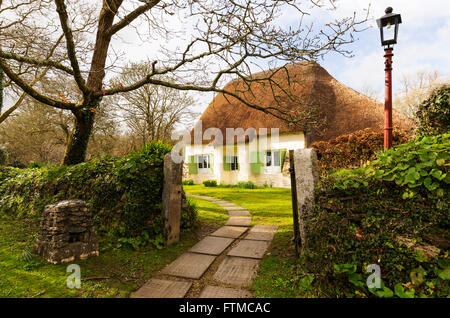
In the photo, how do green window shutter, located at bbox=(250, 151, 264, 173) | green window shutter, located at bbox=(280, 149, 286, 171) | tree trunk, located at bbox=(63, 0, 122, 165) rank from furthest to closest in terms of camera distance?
green window shutter, located at bbox=(250, 151, 264, 173), green window shutter, located at bbox=(280, 149, 286, 171), tree trunk, located at bbox=(63, 0, 122, 165)

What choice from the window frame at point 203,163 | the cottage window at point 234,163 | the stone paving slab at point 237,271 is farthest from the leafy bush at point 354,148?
the window frame at point 203,163

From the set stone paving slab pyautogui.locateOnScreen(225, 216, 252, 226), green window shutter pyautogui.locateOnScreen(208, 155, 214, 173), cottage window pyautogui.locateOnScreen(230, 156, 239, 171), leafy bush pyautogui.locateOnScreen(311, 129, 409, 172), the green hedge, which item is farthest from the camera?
green window shutter pyautogui.locateOnScreen(208, 155, 214, 173)

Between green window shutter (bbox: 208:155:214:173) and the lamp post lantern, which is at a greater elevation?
the lamp post lantern

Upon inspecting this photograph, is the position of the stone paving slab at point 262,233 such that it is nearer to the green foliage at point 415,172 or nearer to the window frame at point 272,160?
the green foliage at point 415,172

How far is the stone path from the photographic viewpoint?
8.66 feet

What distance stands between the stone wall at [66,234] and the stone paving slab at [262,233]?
2.72 meters

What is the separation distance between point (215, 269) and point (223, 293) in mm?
635

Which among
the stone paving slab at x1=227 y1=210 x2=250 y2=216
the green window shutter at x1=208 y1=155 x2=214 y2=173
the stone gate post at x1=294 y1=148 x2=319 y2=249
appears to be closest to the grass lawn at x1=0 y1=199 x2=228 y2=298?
the stone gate post at x1=294 y1=148 x2=319 y2=249

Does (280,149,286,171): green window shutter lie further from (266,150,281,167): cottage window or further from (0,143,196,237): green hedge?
(0,143,196,237): green hedge

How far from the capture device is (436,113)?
180 inches

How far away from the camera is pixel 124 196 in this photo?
13.5 feet

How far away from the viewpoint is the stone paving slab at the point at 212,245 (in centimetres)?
381

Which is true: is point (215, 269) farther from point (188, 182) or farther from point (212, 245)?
point (188, 182)

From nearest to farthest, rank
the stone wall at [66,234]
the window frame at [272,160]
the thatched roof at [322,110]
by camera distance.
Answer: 1. the stone wall at [66,234]
2. the thatched roof at [322,110]
3. the window frame at [272,160]
